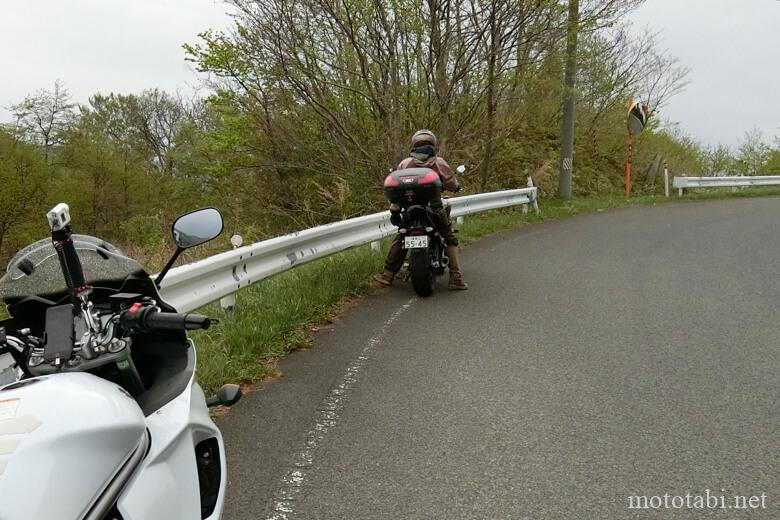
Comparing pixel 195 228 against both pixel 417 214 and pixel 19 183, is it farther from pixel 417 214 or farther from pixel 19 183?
pixel 19 183

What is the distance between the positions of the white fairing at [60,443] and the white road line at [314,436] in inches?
62.2

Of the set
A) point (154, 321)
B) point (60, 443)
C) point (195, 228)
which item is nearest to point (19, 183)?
point (195, 228)

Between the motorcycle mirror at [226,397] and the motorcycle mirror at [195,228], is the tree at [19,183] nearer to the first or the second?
the motorcycle mirror at [195,228]

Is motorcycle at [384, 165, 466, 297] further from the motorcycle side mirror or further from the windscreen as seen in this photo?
the windscreen

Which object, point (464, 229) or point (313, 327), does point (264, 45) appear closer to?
point (464, 229)

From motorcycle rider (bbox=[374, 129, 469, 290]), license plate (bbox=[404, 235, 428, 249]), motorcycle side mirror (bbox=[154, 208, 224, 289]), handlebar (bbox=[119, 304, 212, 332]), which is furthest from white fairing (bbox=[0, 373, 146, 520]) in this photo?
motorcycle rider (bbox=[374, 129, 469, 290])

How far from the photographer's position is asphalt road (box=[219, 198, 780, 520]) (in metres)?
2.95

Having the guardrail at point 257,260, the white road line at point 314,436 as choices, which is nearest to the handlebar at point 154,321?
the white road line at point 314,436

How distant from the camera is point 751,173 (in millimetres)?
28594

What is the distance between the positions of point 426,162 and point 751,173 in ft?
88.5

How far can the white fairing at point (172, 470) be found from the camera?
4.63 feet

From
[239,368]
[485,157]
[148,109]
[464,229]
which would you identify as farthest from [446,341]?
[148,109]

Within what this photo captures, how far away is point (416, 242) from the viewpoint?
6.80m

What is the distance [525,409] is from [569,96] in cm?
1398
